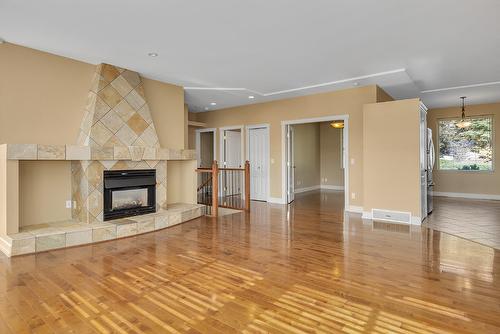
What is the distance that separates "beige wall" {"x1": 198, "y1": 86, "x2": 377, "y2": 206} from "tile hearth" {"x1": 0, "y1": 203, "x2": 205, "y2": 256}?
11.5 ft

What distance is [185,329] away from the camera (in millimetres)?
2113

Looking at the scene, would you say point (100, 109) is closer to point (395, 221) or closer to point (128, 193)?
point (128, 193)

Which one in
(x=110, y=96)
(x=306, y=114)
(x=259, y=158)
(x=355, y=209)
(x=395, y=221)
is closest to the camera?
(x=110, y=96)

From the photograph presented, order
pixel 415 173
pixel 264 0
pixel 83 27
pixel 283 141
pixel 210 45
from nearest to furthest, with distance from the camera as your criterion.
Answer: pixel 264 0, pixel 83 27, pixel 210 45, pixel 415 173, pixel 283 141

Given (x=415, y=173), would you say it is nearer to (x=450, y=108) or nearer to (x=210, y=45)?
(x=210, y=45)

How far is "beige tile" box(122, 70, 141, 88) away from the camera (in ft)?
17.4

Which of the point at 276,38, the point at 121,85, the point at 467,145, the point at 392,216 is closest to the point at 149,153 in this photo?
the point at 121,85

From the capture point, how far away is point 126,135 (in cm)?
515

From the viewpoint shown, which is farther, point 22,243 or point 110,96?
point 110,96

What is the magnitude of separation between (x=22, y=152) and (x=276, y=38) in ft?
12.3

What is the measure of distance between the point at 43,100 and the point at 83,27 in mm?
1574

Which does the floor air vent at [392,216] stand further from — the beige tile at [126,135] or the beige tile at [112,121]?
the beige tile at [112,121]

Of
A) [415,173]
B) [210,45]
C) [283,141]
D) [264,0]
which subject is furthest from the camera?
[283,141]

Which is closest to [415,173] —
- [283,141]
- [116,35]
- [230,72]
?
[283,141]
